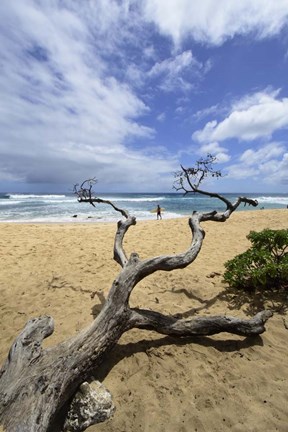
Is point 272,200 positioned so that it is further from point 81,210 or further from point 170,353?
point 170,353

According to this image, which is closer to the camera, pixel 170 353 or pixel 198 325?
pixel 170 353

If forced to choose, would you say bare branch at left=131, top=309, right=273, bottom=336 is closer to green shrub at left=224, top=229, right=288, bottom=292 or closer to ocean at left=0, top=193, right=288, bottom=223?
green shrub at left=224, top=229, right=288, bottom=292

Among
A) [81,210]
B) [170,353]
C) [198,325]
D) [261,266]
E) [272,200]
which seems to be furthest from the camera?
[272,200]

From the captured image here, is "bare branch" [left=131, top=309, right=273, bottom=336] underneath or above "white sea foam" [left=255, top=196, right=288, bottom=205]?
above

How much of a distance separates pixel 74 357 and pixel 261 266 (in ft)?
13.7

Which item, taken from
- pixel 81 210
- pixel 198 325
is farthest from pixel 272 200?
pixel 198 325

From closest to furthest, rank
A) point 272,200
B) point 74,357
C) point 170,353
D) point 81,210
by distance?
point 74,357
point 170,353
point 81,210
point 272,200

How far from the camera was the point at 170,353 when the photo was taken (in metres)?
3.95

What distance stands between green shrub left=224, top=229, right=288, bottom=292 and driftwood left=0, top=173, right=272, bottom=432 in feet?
3.75

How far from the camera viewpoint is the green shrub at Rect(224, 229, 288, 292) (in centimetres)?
530

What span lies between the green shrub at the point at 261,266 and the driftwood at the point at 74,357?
114 cm

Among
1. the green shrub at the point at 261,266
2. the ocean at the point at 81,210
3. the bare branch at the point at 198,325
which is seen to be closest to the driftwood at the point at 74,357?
the bare branch at the point at 198,325

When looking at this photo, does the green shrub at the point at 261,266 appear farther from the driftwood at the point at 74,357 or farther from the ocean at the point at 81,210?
the ocean at the point at 81,210

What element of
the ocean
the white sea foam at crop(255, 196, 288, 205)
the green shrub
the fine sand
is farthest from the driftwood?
the white sea foam at crop(255, 196, 288, 205)
